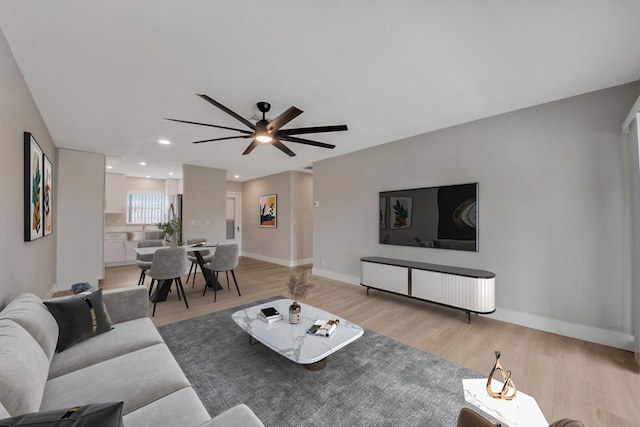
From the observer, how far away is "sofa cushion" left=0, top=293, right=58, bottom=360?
139 cm

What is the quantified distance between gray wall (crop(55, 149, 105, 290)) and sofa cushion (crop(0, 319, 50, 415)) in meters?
4.39

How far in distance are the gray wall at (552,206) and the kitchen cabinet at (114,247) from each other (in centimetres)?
751

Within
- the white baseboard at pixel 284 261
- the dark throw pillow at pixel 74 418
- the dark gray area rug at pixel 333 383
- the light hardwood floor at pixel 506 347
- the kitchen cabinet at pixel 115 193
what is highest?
the kitchen cabinet at pixel 115 193

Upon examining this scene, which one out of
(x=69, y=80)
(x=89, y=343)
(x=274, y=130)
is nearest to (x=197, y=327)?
(x=89, y=343)

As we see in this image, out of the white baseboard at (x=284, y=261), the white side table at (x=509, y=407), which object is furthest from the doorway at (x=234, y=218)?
the white side table at (x=509, y=407)

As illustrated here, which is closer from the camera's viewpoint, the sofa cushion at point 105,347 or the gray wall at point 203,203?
the sofa cushion at point 105,347

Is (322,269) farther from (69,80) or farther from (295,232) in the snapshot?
(69,80)

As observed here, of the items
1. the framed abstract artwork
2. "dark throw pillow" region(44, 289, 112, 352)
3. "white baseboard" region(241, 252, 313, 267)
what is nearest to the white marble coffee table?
"dark throw pillow" region(44, 289, 112, 352)

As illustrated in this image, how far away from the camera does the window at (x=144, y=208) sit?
7872 millimetres

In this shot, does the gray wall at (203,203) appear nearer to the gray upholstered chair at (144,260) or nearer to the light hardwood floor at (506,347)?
the gray upholstered chair at (144,260)

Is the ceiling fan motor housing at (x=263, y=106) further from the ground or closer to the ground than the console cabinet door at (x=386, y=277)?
further from the ground

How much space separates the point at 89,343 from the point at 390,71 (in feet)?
10.2

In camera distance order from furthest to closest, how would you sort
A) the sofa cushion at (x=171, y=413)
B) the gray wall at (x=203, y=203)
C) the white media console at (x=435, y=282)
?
the gray wall at (x=203, y=203)
the white media console at (x=435, y=282)
the sofa cushion at (x=171, y=413)

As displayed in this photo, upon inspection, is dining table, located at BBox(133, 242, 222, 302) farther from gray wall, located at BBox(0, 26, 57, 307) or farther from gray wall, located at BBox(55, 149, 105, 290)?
gray wall, located at BBox(0, 26, 57, 307)
